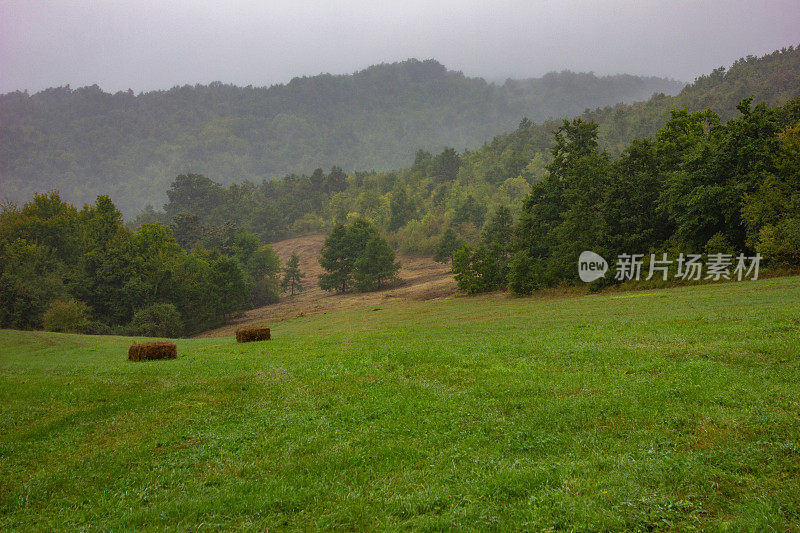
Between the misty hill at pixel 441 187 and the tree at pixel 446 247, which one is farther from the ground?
the misty hill at pixel 441 187

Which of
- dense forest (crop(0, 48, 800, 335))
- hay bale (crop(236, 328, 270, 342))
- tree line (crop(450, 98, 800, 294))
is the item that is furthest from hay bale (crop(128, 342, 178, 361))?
dense forest (crop(0, 48, 800, 335))

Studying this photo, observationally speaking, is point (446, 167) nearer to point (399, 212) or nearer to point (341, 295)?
point (399, 212)

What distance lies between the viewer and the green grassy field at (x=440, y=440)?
553 cm

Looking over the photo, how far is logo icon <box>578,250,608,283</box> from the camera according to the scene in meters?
41.9

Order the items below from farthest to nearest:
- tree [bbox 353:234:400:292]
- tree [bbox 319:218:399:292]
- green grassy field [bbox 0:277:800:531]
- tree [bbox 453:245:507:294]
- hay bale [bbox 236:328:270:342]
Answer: tree [bbox 319:218:399:292] → tree [bbox 353:234:400:292] → tree [bbox 453:245:507:294] → hay bale [bbox 236:328:270:342] → green grassy field [bbox 0:277:800:531]

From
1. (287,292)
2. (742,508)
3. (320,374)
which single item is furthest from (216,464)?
(287,292)

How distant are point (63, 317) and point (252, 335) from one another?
1360 inches

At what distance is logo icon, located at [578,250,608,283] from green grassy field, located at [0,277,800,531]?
26700mm

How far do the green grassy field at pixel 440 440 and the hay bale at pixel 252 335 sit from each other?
1352cm

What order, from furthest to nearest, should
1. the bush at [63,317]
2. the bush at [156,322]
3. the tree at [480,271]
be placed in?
1. the tree at [480,271]
2. the bush at [156,322]
3. the bush at [63,317]

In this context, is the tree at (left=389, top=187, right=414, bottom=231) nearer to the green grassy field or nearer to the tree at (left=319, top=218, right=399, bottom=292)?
the tree at (left=319, top=218, right=399, bottom=292)

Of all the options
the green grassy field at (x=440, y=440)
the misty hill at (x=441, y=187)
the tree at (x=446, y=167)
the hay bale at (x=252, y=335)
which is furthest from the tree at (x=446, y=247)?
the tree at (x=446, y=167)

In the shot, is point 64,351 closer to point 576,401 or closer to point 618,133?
point 576,401

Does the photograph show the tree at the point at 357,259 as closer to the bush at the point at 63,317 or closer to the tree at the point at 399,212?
the bush at the point at 63,317
